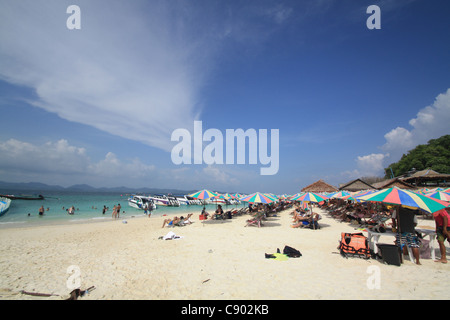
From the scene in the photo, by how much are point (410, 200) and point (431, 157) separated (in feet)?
179

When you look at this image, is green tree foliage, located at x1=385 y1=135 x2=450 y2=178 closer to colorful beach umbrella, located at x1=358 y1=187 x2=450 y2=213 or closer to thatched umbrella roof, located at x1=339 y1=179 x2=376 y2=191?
thatched umbrella roof, located at x1=339 y1=179 x2=376 y2=191

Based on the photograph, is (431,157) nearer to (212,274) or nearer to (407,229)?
(407,229)

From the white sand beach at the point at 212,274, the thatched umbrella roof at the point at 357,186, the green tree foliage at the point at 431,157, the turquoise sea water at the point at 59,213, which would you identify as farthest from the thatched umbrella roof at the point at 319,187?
the white sand beach at the point at 212,274

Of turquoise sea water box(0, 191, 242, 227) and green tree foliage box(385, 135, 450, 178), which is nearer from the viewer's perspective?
turquoise sea water box(0, 191, 242, 227)

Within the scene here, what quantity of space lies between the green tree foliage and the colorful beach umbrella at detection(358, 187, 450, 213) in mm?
48837

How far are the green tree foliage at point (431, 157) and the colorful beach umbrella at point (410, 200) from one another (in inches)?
1923

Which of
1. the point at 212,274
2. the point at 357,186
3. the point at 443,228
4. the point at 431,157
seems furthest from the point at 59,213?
the point at 431,157

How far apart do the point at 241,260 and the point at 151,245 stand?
4505 mm

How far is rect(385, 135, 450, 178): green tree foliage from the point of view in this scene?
38.6 metres

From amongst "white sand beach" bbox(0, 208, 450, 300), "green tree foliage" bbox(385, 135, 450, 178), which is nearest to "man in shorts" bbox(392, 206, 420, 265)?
"white sand beach" bbox(0, 208, 450, 300)

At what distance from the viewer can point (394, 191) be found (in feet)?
18.4

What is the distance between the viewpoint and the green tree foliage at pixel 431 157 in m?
38.6

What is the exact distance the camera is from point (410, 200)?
518cm
